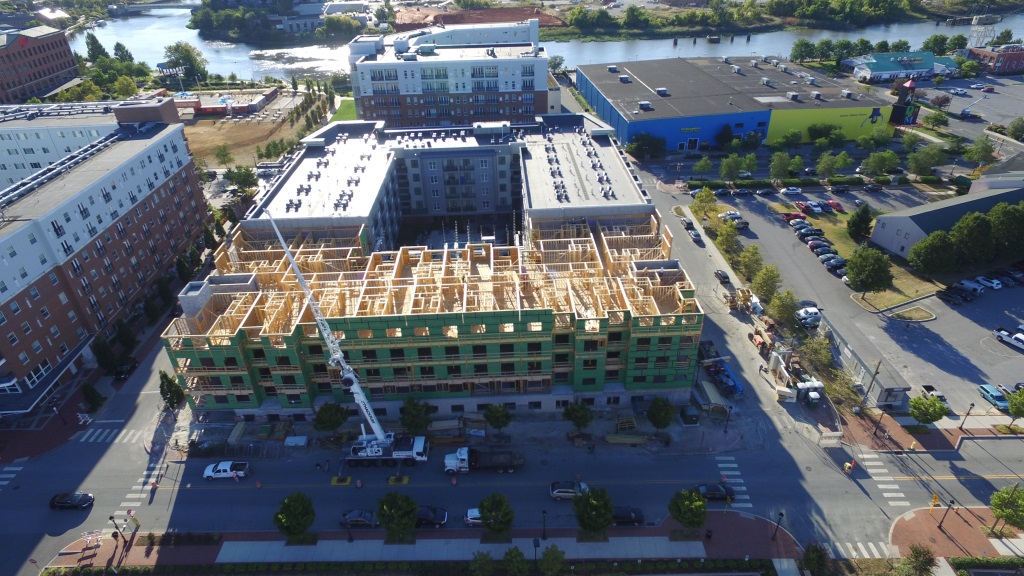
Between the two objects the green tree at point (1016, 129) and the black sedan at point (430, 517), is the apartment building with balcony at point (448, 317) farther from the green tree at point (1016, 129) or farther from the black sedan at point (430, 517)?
the green tree at point (1016, 129)

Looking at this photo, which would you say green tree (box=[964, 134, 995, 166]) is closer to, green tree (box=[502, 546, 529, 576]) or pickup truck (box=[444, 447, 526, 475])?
pickup truck (box=[444, 447, 526, 475])

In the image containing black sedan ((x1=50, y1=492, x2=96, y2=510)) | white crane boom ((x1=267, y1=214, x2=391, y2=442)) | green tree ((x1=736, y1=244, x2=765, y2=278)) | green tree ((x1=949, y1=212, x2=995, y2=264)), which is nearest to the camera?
white crane boom ((x1=267, y1=214, x2=391, y2=442))

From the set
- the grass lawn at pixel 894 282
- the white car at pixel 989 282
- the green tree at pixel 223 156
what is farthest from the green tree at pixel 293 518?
the green tree at pixel 223 156

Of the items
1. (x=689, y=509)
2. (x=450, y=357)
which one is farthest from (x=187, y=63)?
(x=689, y=509)

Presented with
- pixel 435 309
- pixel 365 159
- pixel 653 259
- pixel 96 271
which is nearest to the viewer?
pixel 435 309

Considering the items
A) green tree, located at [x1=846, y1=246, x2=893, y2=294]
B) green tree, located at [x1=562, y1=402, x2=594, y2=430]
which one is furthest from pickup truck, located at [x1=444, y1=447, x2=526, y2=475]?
green tree, located at [x1=846, y1=246, x2=893, y2=294]

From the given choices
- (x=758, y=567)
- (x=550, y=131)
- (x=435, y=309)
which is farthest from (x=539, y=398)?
(x=550, y=131)

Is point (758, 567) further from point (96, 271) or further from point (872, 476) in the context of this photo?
point (96, 271)
